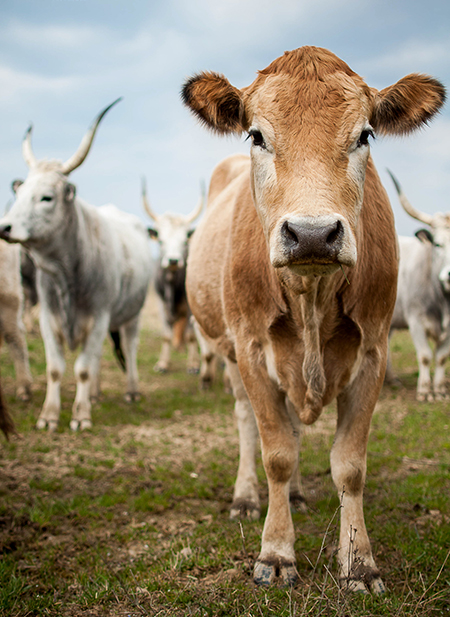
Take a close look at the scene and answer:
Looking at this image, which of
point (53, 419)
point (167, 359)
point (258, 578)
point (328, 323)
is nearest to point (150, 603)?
point (258, 578)

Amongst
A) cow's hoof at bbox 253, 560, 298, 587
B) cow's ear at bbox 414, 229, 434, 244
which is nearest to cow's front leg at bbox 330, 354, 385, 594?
cow's hoof at bbox 253, 560, 298, 587

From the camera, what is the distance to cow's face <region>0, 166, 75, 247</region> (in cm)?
536

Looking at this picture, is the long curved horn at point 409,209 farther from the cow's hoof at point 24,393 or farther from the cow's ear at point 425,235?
the cow's hoof at point 24,393

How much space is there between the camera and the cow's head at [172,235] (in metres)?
10.1

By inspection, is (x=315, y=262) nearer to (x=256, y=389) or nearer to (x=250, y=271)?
(x=250, y=271)

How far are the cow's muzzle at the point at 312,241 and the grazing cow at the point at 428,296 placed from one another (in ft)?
18.7

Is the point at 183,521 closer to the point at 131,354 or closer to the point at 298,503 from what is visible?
the point at 298,503

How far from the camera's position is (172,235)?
10.6 meters

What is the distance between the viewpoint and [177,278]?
34.5ft

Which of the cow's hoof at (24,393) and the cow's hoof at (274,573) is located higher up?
the cow's hoof at (274,573)

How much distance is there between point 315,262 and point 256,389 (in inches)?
42.9

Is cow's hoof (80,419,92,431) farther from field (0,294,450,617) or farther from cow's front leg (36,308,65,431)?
cow's front leg (36,308,65,431)

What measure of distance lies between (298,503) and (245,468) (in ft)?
1.43

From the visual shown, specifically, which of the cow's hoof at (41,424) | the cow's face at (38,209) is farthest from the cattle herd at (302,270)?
the cow's hoof at (41,424)
